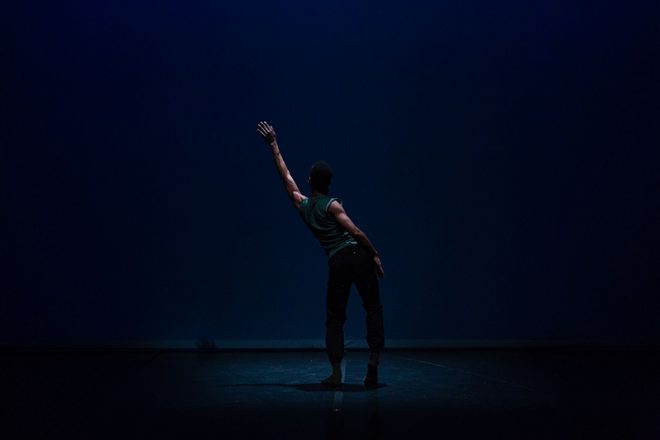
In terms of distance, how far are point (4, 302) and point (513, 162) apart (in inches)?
173

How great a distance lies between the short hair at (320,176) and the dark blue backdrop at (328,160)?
1.33 metres

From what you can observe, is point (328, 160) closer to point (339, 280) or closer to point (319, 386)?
point (339, 280)

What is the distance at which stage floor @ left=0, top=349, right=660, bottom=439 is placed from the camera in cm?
372

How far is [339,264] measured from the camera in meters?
4.67

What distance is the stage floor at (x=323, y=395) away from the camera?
372 cm

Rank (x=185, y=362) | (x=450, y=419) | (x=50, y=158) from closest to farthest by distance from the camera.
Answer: (x=450, y=419) → (x=185, y=362) → (x=50, y=158)

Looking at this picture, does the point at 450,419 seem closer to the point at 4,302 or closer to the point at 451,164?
the point at 451,164

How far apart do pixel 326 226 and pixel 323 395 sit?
105cm

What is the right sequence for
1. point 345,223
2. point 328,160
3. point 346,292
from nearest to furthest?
point 345,223
point 346,292
point 328,160

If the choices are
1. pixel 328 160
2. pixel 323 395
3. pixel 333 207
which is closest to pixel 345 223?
pixel 333 207

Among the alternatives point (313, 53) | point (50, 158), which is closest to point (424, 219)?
point (313, 53)

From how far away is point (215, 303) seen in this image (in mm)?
6113

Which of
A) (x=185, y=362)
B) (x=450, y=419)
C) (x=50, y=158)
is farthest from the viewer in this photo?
(x=50, y=158)

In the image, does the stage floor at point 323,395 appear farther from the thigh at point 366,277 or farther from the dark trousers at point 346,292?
the thigh at point 366,277
